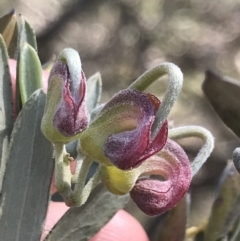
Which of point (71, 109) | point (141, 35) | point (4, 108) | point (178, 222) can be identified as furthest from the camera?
point (141, 35)

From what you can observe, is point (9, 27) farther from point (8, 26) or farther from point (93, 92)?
point (93, 92)

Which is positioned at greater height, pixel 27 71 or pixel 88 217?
pixel 27 71

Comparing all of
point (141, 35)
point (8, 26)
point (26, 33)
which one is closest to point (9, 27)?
point (8, 26)

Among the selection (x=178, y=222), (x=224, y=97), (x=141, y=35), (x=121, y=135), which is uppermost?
(x=121, y=135)

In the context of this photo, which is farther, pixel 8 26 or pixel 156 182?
pixel 8 26

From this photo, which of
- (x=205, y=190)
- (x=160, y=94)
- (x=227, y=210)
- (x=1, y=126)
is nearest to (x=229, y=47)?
(x=160, y=94)

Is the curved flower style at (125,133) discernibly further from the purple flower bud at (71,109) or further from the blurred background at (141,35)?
the blurred background at (141,35)
